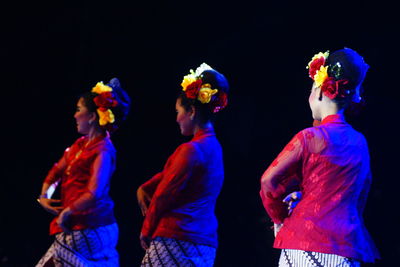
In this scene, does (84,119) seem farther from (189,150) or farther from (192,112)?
(189,150)

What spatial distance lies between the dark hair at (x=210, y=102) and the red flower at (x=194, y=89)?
1.1 inches

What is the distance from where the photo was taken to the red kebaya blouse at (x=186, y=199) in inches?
111

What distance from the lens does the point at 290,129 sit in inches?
172

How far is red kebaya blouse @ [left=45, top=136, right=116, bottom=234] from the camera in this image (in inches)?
133

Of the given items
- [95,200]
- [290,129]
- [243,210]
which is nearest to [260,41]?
[290,129]

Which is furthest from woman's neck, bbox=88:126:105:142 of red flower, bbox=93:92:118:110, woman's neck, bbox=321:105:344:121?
woman's neck, bbox=321:105:344:121

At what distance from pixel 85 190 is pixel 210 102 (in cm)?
100

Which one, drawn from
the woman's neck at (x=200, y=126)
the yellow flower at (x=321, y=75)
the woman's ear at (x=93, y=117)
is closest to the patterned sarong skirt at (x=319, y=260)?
the yellow flower at (x=321, y=75)

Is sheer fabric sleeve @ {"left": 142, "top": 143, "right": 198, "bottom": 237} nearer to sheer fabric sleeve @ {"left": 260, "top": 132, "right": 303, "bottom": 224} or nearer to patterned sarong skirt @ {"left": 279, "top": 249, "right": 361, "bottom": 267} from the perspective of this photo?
sheer fabric sleeve @ {"left": 260, "top": 132, "right": 303, "bottom": 224}

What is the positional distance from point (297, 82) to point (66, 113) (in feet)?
7.31

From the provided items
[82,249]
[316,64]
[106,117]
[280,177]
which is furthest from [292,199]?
[106,117]

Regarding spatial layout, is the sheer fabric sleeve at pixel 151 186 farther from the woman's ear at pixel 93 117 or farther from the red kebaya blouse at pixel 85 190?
the woman's ear at pixel 93 117

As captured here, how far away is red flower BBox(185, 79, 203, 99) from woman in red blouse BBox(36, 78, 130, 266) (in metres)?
0.78

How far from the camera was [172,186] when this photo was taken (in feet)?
9.23
